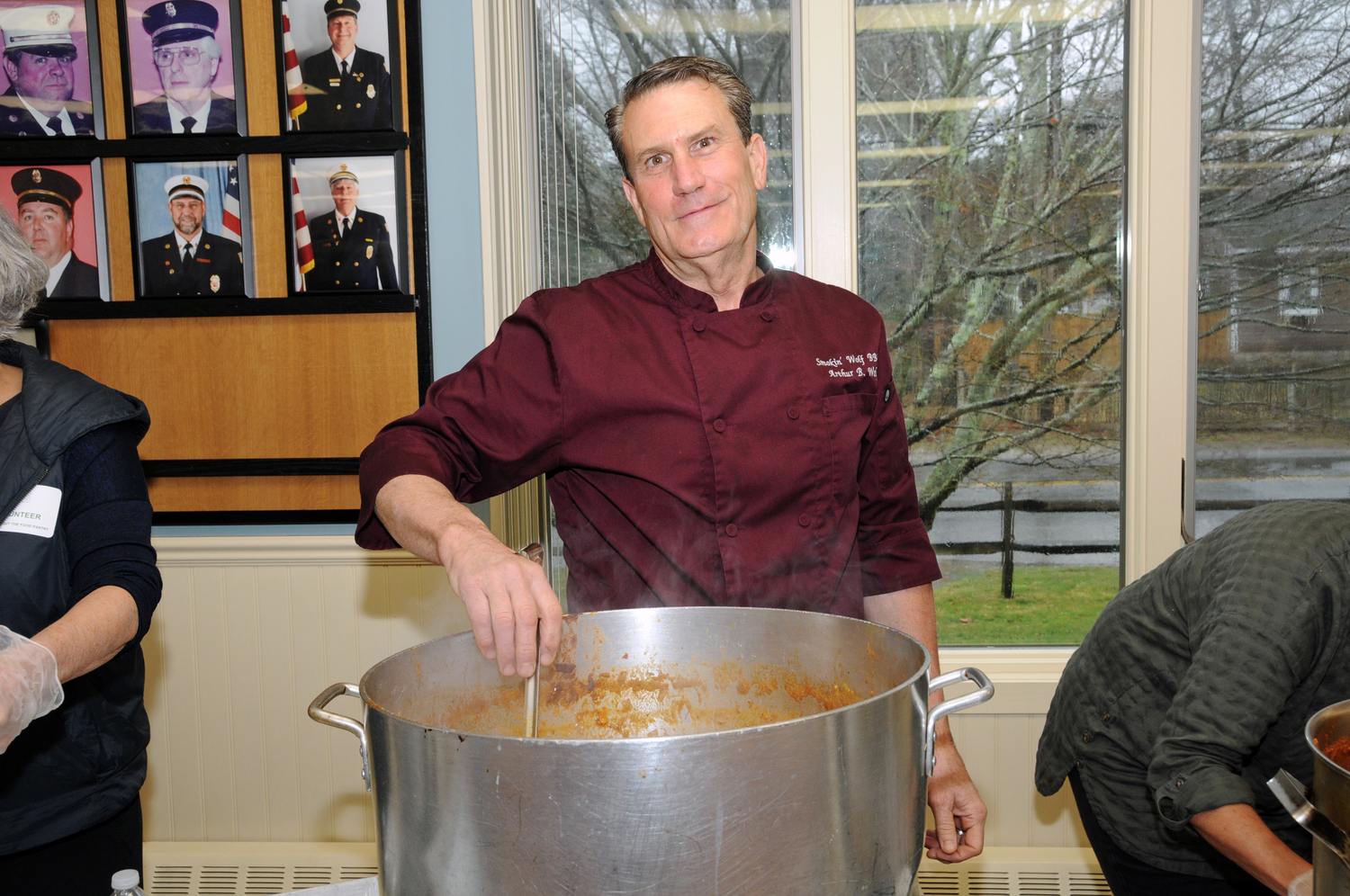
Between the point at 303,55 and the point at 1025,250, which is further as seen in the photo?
the point at 1025,250

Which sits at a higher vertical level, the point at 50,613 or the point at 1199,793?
the point at 50,613

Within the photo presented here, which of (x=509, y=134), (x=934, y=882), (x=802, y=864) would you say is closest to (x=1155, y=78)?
(x=509, y=134)

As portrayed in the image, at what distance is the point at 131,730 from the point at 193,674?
3.32ft

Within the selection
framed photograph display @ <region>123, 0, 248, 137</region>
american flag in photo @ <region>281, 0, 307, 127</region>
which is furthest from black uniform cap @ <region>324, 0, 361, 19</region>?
framed photograph display @ <region>123, 0, 248, 137</region>

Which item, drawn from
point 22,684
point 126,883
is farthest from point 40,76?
point 126,883

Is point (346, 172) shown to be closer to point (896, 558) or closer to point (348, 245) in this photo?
point (348, 245)

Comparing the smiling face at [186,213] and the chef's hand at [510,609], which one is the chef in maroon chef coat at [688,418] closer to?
the chef's hand at [510,609]

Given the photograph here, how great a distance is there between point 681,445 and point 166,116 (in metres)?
1.60

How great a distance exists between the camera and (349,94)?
2.06 meters

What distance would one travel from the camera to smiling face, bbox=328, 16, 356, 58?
2.04 meters

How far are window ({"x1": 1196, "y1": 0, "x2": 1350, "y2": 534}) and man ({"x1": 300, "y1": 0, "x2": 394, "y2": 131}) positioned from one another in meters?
1.74

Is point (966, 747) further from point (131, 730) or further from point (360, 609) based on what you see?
point (131, 730)

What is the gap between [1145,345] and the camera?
6.95 ft

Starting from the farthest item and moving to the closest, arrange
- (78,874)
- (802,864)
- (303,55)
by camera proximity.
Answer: (303,55)
(78,874)
(802,864)
